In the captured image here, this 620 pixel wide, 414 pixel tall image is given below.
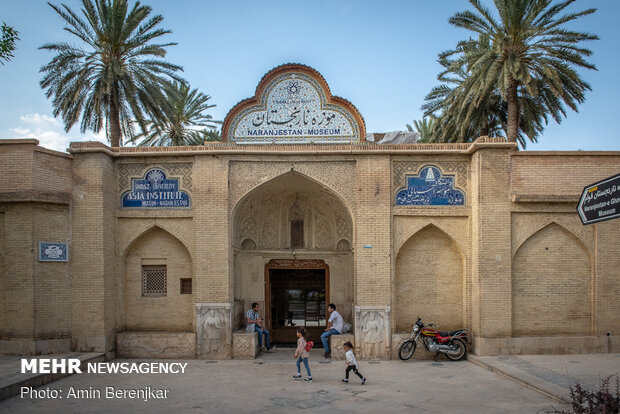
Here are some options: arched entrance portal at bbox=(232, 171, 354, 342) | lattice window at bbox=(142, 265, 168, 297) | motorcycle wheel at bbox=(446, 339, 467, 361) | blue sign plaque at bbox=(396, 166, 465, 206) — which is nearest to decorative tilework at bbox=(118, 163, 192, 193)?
arched entrance portal at bbox=(232, 171, 354, 342)

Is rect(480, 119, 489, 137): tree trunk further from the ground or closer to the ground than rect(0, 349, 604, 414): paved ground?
further from the ground

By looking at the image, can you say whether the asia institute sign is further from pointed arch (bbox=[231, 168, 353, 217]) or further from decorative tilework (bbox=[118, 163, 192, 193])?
decorative tilework (bbox=[118, 163, 192, 193])

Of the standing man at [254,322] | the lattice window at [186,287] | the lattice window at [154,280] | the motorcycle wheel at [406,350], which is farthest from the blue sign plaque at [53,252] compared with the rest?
the motorcycle wheel at [406,350]

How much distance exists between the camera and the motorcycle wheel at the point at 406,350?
12.5 m

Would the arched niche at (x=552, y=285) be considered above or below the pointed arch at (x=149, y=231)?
below

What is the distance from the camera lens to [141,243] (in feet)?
44.6

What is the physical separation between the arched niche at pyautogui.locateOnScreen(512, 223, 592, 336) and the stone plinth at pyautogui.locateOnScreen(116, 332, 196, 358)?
7.89 m

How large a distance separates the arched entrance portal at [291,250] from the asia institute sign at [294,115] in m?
1.63

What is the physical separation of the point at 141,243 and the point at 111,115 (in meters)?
6.85

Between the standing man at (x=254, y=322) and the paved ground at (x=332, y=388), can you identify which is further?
the standing man at (x=254, y=322)

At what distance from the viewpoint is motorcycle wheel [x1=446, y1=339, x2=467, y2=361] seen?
12398 millimetres

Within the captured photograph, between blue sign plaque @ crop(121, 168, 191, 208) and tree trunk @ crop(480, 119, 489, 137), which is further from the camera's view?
tree trunk @ crop(480, 119, 489, 137)

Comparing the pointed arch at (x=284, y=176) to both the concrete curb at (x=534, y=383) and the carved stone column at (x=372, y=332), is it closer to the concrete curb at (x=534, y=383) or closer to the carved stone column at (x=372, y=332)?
the carved stone column at (x=372, y=332)

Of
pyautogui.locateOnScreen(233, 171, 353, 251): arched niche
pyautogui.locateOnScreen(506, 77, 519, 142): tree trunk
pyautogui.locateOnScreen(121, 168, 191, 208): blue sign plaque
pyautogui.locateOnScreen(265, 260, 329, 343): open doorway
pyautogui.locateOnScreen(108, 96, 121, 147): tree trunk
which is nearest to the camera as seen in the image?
pyautogui.locateOnScreen(121, 168, 191, 208): blue sign plaque
